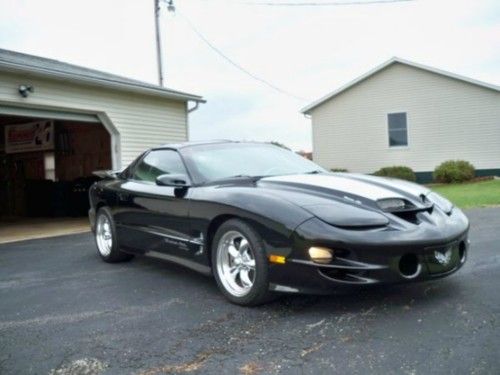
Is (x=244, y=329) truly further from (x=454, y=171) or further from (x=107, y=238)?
(x=454, y=171)

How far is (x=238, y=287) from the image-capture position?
4066mm

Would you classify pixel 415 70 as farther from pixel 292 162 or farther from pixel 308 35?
pixel 292 162

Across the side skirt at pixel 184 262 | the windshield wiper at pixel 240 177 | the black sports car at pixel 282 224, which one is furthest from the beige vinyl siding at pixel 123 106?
the windshield wiper at pixel 240 177

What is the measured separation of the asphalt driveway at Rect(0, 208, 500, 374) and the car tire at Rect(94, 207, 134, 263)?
845 mm

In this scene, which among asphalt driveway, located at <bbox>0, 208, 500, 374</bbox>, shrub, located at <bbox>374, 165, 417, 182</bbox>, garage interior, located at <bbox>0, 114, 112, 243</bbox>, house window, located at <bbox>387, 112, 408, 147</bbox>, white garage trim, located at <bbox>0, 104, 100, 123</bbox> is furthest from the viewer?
house window, located at <bbox>387, 112, 408, 147</bbox>

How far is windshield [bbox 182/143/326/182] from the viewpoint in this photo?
4746 millimetres

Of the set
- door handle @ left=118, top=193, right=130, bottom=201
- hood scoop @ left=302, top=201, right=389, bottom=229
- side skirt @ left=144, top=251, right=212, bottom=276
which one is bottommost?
side skirt @ left=144, top=251, right=212, bottom=276

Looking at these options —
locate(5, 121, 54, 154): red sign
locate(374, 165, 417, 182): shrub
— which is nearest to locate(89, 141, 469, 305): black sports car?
locate(5, 121, 54, 154): red sign

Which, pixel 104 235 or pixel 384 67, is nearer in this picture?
pixel 104 235

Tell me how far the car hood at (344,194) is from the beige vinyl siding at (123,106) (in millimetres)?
7064

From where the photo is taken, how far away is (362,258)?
3.43 meters

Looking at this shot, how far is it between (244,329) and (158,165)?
2.47 m

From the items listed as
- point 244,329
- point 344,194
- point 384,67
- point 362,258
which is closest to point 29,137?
point 384,67

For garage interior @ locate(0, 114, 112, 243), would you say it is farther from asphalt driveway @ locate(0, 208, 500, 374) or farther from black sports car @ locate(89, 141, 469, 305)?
asphalt driveway @ locate(0, 208, 500, 374)
